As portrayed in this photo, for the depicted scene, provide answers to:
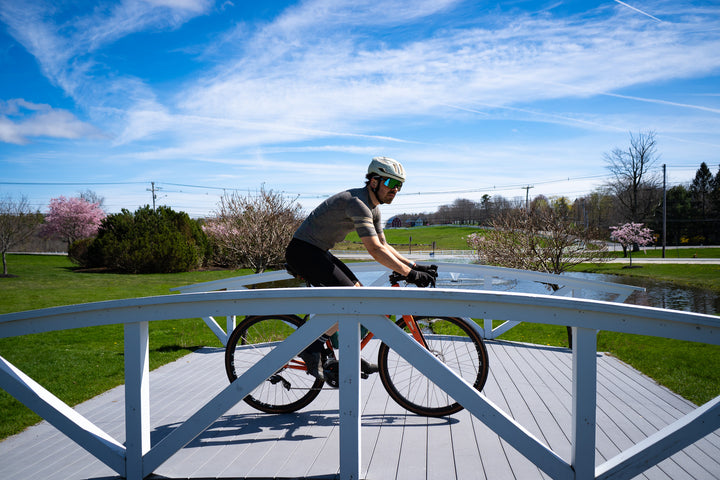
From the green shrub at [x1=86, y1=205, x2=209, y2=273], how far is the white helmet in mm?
24689

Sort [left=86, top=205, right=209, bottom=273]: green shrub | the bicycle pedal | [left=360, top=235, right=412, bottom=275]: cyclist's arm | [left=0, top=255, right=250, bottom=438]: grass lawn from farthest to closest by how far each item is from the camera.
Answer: [left=86, top=205, right=209, bottom=273]: green shrub
[left=0, top=255, right=250, bottom=438]: grass lawn
the bicycle pedal
[left=360, top=235, right=412, bottom=275]: cyclist's arm

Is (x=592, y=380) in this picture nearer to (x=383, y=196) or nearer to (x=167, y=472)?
(x=383, y=196)

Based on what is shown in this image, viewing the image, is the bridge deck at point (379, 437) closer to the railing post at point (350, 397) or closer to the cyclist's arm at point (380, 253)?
the railing post at point (350, 397)

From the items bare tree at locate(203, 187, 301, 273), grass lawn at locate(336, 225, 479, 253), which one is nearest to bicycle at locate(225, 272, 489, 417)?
bare tree at locate(203, 187, 301, 273)

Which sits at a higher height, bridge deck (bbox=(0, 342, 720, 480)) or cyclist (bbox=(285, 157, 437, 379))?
cyclist (bbox=(285, 157, 437, 379))

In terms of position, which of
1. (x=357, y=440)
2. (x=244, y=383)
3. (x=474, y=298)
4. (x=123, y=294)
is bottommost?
(x=123, y=294)

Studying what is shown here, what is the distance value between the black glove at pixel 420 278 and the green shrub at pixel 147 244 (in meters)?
24.9

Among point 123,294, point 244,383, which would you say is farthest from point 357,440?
point 123,294

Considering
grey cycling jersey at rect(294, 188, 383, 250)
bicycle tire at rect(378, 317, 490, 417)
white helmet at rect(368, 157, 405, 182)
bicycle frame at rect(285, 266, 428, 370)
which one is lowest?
bicycle tire at rect(378, 317, 490, 417)

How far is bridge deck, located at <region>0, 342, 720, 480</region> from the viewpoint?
9.18ft

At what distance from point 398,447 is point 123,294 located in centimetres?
1617

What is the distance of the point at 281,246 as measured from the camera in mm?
14375

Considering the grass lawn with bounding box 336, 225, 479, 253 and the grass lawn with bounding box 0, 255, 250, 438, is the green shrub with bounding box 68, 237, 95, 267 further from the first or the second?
the grass lawn with bounding box 336, 225, 479, 253

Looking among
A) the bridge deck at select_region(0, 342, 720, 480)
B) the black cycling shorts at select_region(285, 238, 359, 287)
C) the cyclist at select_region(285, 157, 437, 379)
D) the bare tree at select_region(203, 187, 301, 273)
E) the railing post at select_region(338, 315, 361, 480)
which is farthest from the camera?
the bare tree at select_region(203, 187, 301, 273)
